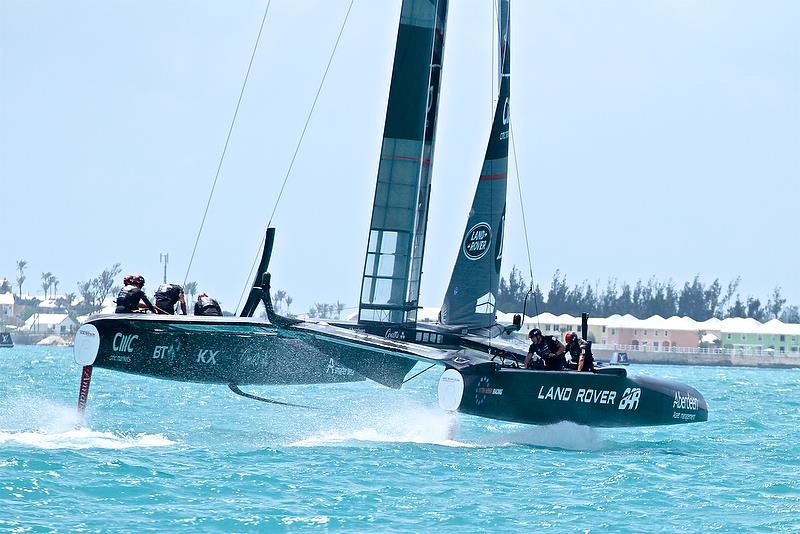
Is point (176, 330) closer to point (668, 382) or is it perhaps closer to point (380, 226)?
point (380, 226)

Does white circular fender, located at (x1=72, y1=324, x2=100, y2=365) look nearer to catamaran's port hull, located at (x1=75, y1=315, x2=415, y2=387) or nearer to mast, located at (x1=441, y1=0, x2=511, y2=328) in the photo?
catamaran's port hull, located at (x1=75, y1=315, x2=415, y2=387)

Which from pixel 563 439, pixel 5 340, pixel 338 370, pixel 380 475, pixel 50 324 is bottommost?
pixel 5 340

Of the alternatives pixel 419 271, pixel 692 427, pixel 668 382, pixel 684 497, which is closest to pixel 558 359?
pixel 668 382

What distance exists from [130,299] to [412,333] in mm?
3200

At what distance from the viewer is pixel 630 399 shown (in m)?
13.2

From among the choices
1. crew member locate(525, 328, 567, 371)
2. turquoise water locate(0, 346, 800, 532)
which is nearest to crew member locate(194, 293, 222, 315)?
turquoise water locate(0, 346, 800, 532)

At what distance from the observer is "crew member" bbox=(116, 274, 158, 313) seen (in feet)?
42.8

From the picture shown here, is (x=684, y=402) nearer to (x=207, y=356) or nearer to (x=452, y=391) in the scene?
(x=452, y=391)

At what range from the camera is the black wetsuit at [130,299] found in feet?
42.7

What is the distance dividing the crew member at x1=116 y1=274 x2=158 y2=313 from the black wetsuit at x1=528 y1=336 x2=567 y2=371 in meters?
3.92

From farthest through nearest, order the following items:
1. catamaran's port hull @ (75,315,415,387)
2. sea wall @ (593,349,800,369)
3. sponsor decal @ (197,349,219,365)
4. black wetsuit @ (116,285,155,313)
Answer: sea wall @ (593,349,800,369) < sponsor decal @ (197,349,219,365) < black wetsuit @ (116,285,155,313) < catamaran's port hull @ (75,315,415,387)

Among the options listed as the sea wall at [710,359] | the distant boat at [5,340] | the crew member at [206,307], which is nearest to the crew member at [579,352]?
the crew member at [206,307]

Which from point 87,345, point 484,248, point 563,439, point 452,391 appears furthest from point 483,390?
point 87,345

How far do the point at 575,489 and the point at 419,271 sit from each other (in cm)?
538
